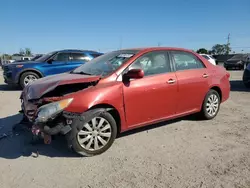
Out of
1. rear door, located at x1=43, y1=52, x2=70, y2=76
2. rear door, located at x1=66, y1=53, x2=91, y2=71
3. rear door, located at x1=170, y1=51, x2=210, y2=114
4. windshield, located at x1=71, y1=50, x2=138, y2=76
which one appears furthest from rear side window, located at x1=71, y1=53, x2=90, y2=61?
rear door, located at x1=170, y1=51, x2=210, y2=114

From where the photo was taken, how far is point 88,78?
12.3 feet

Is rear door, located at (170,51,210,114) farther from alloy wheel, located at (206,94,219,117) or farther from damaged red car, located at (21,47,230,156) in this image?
alloy wheel, located at (206,94,219,117)

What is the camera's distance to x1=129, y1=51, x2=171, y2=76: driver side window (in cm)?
424

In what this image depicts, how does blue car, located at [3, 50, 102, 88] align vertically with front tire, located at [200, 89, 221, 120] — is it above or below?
above

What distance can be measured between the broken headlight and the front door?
0.98m

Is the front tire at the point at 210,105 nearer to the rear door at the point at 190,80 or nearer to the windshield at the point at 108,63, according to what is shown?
the rear door at the point at 190,80

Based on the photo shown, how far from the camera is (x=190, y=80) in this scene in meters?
4.83

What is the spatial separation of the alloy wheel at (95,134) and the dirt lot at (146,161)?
188mm

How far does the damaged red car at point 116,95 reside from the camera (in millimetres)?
3459

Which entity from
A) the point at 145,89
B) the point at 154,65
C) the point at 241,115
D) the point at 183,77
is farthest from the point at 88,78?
the point at 241,115

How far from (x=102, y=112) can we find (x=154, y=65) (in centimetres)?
143

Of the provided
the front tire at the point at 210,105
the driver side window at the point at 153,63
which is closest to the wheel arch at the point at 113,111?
the driver side window at the point at 153,63

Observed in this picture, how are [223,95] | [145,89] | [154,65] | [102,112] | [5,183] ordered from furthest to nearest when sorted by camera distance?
[223,95] → [154,65] → [145,89] → [102,112] → [5,183]

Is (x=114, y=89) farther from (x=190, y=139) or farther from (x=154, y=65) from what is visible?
(x=190, y=139)
